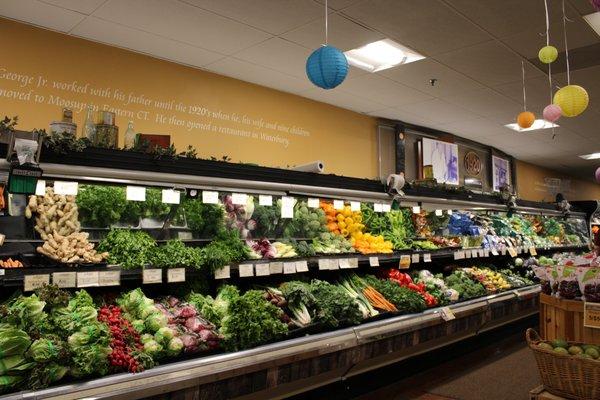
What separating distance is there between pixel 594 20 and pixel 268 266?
3859 millimetres

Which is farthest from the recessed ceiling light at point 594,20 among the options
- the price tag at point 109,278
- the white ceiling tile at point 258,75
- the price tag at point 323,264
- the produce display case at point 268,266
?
the price tag at point 109,278

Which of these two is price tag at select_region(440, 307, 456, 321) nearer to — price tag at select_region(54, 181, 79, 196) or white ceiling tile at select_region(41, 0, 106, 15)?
price tag at select_region(54, 181, 79, 196)

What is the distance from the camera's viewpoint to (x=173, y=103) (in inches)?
220

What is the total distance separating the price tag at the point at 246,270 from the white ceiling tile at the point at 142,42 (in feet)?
9.44

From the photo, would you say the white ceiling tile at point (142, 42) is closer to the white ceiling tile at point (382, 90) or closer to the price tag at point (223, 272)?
the white ceiling tile at point (382, 90)

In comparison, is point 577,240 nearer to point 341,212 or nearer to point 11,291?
point 341,212

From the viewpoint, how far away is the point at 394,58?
18.3 feet

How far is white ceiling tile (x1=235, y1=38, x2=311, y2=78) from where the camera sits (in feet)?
16.8

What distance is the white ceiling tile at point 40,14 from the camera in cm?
414

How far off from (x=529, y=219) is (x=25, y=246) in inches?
314

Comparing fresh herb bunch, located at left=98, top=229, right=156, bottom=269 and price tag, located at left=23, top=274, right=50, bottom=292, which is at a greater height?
fresh herb bunch, located at left=98, top=229, right=156, bottom=269

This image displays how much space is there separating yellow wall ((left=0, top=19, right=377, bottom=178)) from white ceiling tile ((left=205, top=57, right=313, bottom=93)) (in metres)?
0.12

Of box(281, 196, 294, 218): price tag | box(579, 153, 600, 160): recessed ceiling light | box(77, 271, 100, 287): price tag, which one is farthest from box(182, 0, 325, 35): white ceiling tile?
box(579, 153, 600, 160): recessed ceiling light

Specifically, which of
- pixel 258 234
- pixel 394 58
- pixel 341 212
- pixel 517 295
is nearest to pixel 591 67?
pixel 394 58
